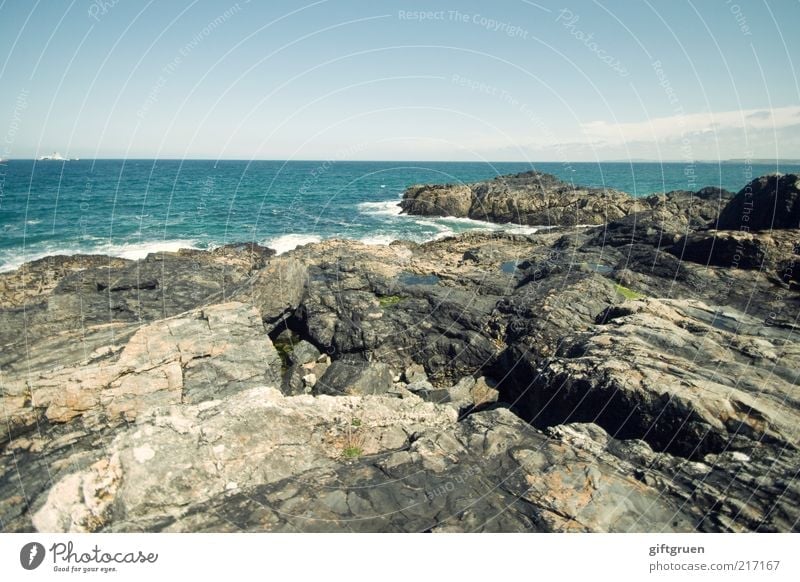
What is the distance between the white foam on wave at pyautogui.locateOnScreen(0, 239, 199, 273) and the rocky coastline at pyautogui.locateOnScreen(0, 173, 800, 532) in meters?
21.4

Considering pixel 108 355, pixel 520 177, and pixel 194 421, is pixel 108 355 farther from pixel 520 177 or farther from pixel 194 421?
pixel 520 177

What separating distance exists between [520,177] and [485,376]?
64.7 meters

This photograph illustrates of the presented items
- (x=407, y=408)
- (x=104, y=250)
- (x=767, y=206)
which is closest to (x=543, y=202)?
(x=767, y=206)

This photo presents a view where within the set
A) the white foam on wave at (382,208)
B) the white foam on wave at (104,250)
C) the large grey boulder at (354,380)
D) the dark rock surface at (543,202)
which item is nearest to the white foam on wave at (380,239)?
the white foam on wave at (382,208)

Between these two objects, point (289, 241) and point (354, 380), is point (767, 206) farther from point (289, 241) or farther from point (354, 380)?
point (289, 241)

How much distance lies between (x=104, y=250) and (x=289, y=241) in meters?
17.2

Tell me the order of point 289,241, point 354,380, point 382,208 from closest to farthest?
1. point 354,380
2. point 289,241
3. point 382,208

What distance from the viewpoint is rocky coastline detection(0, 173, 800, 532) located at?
6590 mm

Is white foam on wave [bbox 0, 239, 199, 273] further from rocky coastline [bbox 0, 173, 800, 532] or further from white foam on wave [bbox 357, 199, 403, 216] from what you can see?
white foam on wave [bbox 357, 199, 403, 216]

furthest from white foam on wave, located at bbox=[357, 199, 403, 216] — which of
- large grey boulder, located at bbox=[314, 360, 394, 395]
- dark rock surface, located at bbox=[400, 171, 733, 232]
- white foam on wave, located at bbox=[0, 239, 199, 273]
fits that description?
large grey boulder, located at bbox=[314, 360, 394, 395]

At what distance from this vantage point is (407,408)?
31.8 ft

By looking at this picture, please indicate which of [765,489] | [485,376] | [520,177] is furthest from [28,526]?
[520,177]

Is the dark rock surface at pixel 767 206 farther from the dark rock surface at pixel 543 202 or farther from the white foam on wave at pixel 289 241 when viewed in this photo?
the white foam on wave at pixel 289 241

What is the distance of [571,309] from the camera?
52.6 ft
